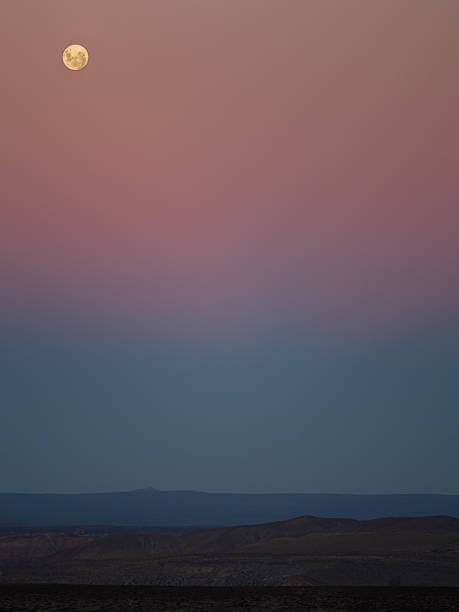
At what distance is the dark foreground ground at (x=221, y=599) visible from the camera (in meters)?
26.6

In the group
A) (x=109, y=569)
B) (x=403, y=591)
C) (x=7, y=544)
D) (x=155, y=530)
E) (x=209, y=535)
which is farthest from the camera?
(x=155, y=530)

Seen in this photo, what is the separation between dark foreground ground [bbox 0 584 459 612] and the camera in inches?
1048

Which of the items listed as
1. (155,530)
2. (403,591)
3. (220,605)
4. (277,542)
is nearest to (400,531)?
(277,542)

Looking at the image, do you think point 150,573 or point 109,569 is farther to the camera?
point 109,569

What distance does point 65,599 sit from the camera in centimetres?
2812

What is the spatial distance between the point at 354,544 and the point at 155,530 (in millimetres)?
70740

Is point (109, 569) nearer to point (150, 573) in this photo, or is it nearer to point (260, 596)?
point (150, 573)

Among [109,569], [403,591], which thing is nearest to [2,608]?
[403,591]

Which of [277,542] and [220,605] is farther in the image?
[277,542]

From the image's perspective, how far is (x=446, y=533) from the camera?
241ft

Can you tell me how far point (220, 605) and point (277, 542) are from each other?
50.5 m

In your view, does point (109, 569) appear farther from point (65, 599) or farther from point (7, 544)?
point (7, 544)

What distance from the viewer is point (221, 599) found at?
1104 inches

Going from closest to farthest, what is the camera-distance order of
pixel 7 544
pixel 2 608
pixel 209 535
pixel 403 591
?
pixel 2 608 < pixel 403 591 < pixel 209 535 < pixel 7 544
